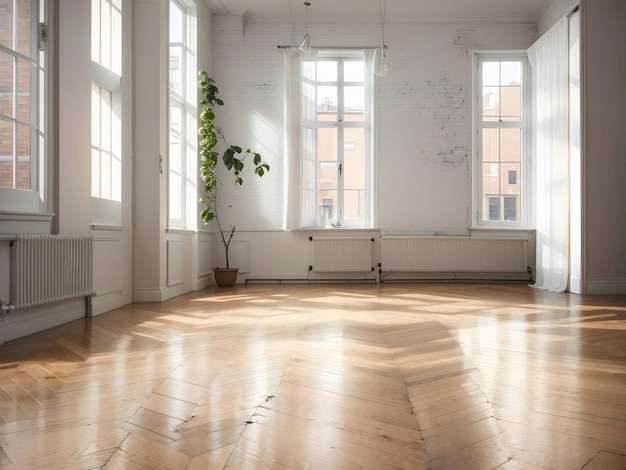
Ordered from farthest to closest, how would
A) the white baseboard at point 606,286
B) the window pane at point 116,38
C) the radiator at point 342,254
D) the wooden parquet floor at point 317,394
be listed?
the radiator at point 342,254
the white baseboard at point 606,286
the window pane at point 116,38
the wooden parquet floor at point 317,394

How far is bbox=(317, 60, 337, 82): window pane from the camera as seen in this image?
7570 mm

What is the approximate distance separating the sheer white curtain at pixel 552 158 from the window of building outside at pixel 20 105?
17.3 feet

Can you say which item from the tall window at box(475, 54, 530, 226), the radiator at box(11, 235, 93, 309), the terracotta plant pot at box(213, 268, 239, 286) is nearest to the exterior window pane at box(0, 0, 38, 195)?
the radiator at box(11, 235, 93, 309)

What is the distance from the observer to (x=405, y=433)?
160 cm

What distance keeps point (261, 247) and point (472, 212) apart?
2.91 m

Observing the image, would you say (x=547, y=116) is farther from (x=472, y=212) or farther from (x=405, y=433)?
(x=405, y=433)

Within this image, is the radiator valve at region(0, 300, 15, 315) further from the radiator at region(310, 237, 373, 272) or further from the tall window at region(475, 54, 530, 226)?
the tall window at region(475, 54, 530, 226)

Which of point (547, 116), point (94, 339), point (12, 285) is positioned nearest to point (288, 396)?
point (94, 339)

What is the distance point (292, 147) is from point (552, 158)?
3.19 meters

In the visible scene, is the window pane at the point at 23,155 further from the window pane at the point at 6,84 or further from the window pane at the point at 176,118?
the window pane at the point at 176,118

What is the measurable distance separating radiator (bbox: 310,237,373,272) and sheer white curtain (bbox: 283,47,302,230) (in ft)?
1.52

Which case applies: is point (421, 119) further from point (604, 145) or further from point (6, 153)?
point (6, 153)

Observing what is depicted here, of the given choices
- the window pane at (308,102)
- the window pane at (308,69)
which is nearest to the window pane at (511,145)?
the window pane at (308,102)

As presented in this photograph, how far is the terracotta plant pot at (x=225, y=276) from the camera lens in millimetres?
6876
